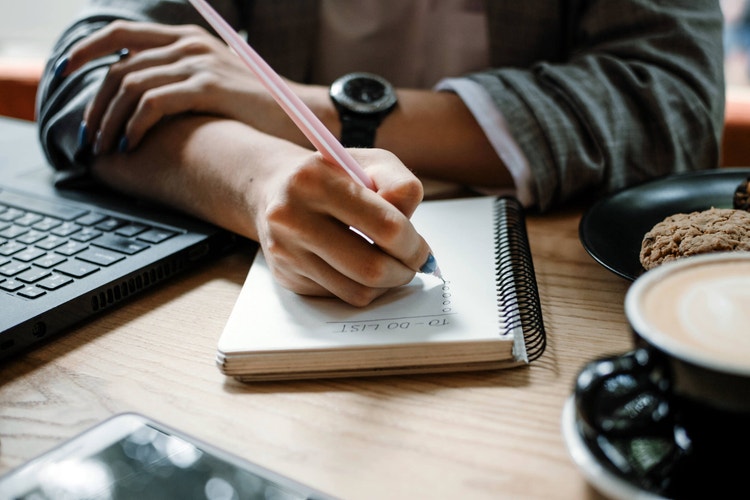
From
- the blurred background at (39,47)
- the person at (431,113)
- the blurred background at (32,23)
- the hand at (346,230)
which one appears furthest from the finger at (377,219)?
the blurred background at (32,23)

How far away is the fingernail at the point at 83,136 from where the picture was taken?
0.71 m

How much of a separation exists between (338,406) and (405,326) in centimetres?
7

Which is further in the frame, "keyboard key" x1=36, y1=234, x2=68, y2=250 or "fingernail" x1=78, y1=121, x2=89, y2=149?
"fingernail" x1=78, y1=121, x2=89, y2=149

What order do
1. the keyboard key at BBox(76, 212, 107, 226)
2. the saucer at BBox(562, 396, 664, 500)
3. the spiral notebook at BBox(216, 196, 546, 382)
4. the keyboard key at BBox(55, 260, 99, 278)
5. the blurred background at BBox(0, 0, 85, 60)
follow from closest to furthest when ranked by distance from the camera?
the saucer at BBox(562, 396, 664, 500) → the spiral notebook at BBox(216, 196, 546, 382) → the keyboard key at BBox(55, 260, 99, 278) → the keyboard key at BBox(76, 212, 107, 226) → the blurred background at BBox(0, 0, 85, 60)

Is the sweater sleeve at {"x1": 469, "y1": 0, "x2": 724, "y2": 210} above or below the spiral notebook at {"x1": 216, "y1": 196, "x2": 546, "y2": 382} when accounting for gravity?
above

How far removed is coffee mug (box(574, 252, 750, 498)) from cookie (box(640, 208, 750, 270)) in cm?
13

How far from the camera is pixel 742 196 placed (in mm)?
548

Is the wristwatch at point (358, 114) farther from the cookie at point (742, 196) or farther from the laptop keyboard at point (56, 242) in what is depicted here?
the cookie at point (742, 196)

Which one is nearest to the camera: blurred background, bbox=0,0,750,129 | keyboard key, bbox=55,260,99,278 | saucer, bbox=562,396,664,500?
saucer, bbox=562,396,664,500

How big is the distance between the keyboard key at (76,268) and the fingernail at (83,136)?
218 mm

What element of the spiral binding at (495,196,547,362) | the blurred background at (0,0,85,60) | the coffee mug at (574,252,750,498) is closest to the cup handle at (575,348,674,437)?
the coffee mug at (574,252,750,498)

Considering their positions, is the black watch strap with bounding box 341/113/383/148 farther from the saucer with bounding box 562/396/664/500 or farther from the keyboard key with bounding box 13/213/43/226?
the saucer with bounding box 562/396/664/500

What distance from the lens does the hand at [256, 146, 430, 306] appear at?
1.42 feet

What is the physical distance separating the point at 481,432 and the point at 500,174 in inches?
14.8
